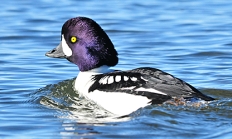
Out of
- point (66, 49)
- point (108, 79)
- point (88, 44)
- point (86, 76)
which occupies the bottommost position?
point (86, 76)

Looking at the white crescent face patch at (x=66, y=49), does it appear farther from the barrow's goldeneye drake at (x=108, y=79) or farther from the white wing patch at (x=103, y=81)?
the white wing patch at (x=103, y=81)

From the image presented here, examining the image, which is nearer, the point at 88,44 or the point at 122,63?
the point at 88,44

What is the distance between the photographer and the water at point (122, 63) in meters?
8.92

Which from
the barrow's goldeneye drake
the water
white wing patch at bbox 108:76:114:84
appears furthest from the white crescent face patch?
white wing patch at bbox 108:76:114:84

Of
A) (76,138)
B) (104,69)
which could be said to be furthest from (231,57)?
(76,138)

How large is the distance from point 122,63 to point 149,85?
3.76 metres

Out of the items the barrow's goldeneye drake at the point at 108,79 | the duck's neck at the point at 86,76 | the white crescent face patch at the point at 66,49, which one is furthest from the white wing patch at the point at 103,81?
the white crescent face patch at the point at 66,49

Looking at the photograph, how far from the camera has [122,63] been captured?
13367mm

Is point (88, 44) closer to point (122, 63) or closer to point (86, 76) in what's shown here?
point (86, 76)

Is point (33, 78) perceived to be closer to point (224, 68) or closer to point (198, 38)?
point (224, 68)

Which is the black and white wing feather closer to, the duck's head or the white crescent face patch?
the duck's head

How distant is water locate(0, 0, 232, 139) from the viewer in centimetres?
892

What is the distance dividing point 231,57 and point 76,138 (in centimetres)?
591

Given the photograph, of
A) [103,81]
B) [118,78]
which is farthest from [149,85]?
[103,81]
